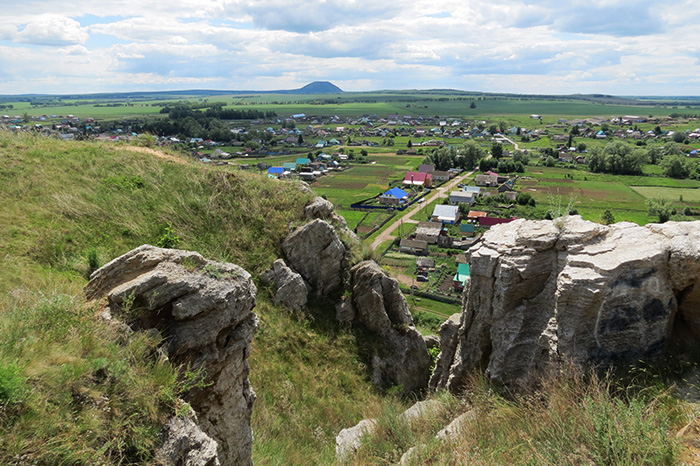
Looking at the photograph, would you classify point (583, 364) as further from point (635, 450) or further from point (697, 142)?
point (697, 142)

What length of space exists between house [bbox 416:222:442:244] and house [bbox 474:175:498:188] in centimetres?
3949

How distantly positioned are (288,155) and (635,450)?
13389cm

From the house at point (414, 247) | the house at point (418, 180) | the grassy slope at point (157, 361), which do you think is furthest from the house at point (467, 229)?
the grassy slope at point (157, 361)

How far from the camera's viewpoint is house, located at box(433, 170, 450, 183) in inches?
4369

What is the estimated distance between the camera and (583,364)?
905cm

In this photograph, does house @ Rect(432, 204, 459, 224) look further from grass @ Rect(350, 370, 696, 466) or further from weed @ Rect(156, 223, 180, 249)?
grass @ Rect(350, 370, 696, 466)

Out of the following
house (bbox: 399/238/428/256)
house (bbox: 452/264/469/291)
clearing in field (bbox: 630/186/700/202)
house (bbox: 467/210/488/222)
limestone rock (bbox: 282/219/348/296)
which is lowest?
house (bbox: 452/264/469/291)

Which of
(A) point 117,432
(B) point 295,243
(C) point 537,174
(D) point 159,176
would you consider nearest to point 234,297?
(A) point 117,432

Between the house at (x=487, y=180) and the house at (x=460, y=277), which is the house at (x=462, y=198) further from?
the house at (x=460, y=277)

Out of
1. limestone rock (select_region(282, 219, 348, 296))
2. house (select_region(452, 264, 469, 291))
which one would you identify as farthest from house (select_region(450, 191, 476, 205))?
limestone rock (select_region(282, 219, 348, 296))

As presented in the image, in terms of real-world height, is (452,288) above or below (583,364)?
below

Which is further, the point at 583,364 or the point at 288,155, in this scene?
the point at 288,155

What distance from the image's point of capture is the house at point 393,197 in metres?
87.7

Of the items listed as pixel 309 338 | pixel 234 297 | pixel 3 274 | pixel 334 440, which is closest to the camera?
pixel 234 297
